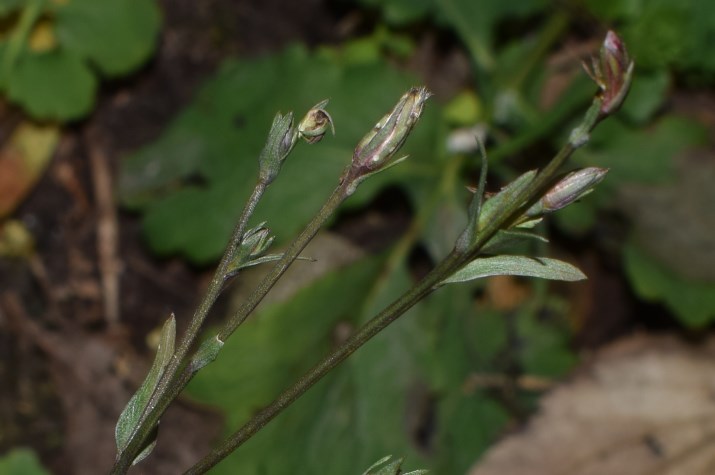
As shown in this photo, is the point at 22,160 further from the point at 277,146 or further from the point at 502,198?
the point at 502,198

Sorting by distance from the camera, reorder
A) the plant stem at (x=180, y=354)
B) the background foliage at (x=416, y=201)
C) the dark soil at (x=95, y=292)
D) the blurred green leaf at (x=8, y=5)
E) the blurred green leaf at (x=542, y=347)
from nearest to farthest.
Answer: the plant stem at (x=180, y=354) → the background foliage at (x=416, y=201) → the blurred green leaf at (x=8, y=5) → the dark soil at (x=95, y=292) → the blurred green leaf at (x=542, y=347)

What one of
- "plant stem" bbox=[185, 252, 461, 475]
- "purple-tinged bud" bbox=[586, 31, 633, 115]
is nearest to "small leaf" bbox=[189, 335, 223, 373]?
"plant stem" bbox=[185, 252, 461, 475]

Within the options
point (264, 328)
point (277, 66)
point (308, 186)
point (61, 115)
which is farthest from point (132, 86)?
point (264, 328)

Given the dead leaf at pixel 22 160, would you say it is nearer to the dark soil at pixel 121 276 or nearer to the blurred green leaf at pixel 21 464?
the dark soil at pixel 121 276

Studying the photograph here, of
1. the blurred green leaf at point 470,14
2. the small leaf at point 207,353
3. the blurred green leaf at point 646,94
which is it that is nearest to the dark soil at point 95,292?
the blurred green leaf at point 470,14

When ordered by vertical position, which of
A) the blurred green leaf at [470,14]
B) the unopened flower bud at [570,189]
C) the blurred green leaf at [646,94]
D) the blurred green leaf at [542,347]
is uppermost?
the unopened flower bud at [570,189]

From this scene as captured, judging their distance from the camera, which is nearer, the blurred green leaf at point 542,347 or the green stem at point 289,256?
the green stem at point 289,256

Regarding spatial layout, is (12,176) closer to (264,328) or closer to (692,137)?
(264,328)

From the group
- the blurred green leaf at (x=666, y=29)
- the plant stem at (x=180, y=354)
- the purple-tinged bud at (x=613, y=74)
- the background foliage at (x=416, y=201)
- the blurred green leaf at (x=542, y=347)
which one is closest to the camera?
the purple-tinged bud at (x=613, y=74)
